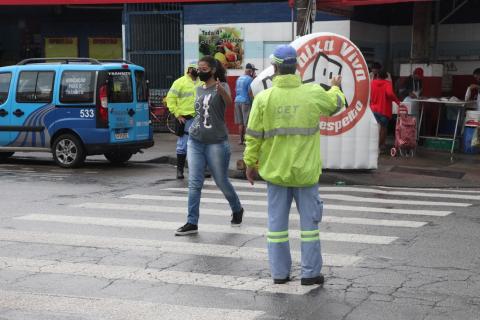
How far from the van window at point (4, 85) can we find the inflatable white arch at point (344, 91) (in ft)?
17.1

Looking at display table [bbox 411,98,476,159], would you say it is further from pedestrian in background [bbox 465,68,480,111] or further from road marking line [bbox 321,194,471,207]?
road marking line [bbox 321,194,471,207]

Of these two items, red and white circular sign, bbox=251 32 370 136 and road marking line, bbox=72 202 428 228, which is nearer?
road marking line, bbox=72 202 428 228

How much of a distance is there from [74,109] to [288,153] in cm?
872

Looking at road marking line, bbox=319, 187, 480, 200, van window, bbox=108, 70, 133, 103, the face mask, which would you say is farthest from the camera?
van window, bbox=108, 70, 133, 103

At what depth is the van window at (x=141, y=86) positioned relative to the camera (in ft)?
47.5

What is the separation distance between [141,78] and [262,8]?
5526 mm

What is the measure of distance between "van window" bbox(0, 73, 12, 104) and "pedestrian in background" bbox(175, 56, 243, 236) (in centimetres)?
753

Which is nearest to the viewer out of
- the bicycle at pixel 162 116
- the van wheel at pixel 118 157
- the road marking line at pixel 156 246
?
the road marking line at pixel 156 246

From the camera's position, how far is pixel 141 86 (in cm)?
1459

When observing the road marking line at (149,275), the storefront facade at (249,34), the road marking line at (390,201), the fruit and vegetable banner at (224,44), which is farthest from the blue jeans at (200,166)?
the fruit and vegetable banner at (224,44)

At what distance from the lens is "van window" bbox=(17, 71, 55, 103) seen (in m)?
14.1

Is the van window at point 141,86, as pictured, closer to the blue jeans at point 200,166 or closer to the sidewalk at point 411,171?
the sidewalk at point 411,171

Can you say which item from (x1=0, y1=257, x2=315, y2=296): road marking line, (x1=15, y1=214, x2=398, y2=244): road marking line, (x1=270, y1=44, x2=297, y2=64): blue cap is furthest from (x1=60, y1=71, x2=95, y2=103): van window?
(x1=270, y1=44, x2=297, y2=64): blue cap

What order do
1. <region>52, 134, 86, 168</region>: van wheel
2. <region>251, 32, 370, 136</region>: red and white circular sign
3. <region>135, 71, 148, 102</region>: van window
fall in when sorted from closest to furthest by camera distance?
1. <region>251, 32, 370, 136</region>: red and white circular sign
2. <region>52, 134, 86, 168</region>: van wheel
3. <region>135, 71, 148, 102</region>: van window
